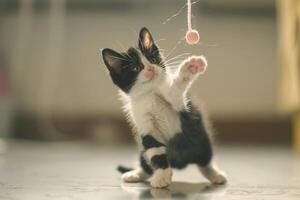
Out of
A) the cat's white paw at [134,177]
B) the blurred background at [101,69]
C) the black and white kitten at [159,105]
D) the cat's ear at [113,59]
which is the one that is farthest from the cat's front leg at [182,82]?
the blurred background at [101,69]

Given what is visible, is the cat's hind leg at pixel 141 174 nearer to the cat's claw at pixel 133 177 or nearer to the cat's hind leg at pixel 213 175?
the cat's claw at pixel 133 177

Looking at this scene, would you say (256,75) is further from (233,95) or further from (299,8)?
(299,8)

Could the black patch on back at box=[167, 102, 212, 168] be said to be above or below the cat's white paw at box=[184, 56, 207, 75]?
below

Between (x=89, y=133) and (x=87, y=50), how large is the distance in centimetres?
43

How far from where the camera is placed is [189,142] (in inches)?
39.7

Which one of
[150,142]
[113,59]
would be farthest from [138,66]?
[150,142]

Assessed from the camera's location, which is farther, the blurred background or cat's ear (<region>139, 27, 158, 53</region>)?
the blurred background

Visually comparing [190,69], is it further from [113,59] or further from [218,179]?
[218,179]

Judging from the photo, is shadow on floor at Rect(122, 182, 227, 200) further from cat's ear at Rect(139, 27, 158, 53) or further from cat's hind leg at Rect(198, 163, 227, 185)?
cat's ear at Rect(139, 27, 158, 53)

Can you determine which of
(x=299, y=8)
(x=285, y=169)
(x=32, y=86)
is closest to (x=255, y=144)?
(x=299, y=8)

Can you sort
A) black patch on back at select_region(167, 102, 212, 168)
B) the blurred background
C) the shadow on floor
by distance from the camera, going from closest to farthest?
1. the shadow on floor
2. black patch on back at select_region(167, 102, 212, 168)
3. the blurred background

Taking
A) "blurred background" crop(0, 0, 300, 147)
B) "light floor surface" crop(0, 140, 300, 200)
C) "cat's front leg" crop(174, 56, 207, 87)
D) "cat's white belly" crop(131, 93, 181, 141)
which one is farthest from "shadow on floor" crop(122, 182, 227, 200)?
"blurred background" crop(0, 0, 300, 147)

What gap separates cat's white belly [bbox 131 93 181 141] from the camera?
3.23 ft

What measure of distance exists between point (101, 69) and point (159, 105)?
1371mm
